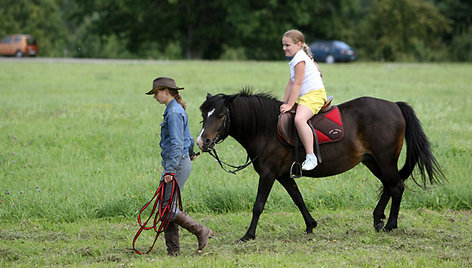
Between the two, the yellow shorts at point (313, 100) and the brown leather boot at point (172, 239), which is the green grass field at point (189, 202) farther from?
the yellow shorts at point (313, 100)

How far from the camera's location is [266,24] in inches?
1896

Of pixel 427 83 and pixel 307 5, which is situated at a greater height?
pixel 307 5

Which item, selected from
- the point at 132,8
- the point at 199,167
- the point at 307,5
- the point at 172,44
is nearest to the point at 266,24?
the point at 307,5

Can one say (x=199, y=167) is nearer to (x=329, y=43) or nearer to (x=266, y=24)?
(x=329, y=43)

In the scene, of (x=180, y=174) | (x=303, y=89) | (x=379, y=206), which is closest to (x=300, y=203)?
(x=379, y=206)

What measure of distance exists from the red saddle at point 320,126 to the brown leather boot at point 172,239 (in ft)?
5.53

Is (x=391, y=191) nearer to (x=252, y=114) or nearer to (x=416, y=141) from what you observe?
(x=416, y=141)

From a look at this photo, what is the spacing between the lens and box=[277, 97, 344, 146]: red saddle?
6836mm

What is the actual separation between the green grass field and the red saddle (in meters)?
1.19

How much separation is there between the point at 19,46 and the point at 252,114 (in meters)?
42.4

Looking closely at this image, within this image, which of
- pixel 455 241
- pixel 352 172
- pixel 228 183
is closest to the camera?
pixel 455 241

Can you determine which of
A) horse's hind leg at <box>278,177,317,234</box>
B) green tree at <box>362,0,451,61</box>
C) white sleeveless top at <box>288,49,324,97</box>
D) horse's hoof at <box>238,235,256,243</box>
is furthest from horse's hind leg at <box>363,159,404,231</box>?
green tree at <box>362,0,451,61</box>

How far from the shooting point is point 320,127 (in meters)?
6.96

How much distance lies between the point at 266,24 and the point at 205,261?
144ft
